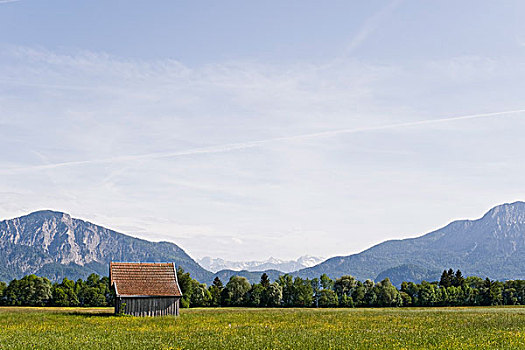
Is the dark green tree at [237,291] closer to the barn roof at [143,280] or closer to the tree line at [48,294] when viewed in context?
the tree line at [48,294]

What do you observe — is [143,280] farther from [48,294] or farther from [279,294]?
[48,294]

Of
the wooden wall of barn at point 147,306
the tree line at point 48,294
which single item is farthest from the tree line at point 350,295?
the wooden wall of barn at point 147,306

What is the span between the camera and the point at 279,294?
4857 inches

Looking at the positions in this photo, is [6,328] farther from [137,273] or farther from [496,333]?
[496,333]

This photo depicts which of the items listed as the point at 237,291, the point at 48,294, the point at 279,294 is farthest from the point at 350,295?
the point at 48,294

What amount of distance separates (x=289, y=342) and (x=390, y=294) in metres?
94.5

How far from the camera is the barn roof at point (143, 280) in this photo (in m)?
64.1

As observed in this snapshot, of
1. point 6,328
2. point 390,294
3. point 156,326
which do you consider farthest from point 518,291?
point 6,328

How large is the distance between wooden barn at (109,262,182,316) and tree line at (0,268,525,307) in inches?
1856

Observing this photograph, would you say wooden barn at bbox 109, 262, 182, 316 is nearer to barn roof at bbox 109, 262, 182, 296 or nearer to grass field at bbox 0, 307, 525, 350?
barn roof at bbox 109, 262, 182, 296

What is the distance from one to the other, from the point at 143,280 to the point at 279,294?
6180cm

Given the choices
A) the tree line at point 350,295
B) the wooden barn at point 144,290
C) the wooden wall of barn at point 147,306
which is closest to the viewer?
the wooden wall of barn at point 147,306

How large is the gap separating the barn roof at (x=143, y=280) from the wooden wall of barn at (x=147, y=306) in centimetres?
66

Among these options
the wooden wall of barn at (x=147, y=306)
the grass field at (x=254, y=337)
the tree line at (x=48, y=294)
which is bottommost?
the grass field at (x=254, y=337)
